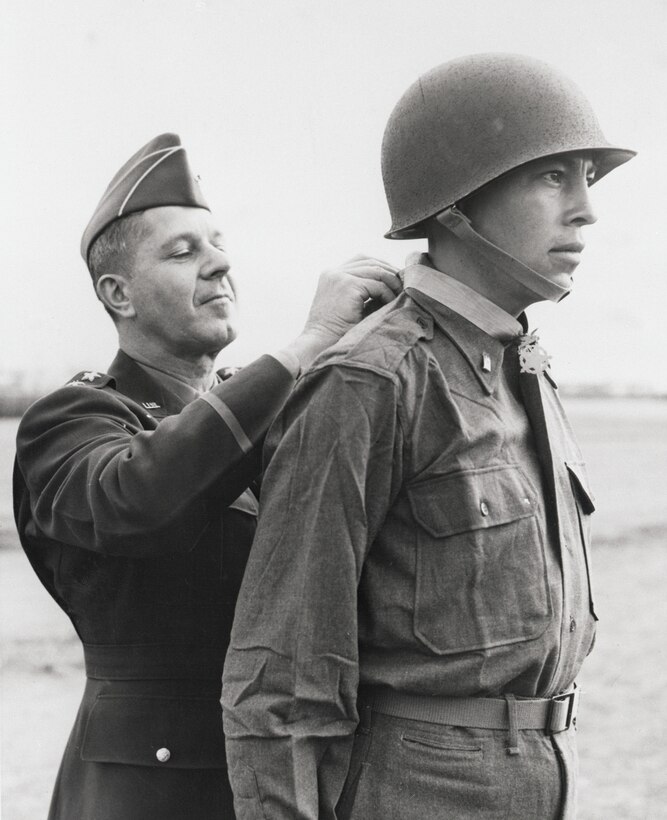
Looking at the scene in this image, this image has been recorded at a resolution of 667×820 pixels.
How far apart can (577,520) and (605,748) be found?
4.96 metres

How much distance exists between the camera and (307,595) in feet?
5.70

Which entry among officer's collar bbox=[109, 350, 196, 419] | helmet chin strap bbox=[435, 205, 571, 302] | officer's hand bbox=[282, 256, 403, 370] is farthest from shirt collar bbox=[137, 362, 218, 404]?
helmet chin strap bbox=[435, 205, 571, 302]

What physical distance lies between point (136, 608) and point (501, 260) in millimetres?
1110

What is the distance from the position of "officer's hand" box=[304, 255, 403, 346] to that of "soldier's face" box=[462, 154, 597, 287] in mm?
288

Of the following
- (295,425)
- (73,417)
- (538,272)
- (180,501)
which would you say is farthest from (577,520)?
(73,417)

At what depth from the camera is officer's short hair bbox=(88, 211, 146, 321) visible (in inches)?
102

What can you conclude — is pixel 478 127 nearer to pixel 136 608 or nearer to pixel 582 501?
pixel 582 501

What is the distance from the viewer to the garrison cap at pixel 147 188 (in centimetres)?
260

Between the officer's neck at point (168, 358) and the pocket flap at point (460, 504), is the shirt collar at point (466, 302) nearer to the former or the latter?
the pocket flap at point (460, 504)

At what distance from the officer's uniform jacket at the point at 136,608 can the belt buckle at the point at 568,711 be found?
76cm

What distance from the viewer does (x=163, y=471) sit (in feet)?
6.72

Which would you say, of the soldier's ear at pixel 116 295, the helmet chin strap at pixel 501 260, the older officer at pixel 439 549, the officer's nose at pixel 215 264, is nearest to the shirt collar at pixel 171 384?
the soldier's ear at pixel 116 295

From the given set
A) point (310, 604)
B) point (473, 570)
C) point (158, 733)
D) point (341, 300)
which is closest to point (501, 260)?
point (341, 300)

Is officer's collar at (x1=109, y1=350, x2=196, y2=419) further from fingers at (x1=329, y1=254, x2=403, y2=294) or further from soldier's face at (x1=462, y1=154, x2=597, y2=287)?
soldier's face at (x1=462, y1=154, x2=597, y2=287)
